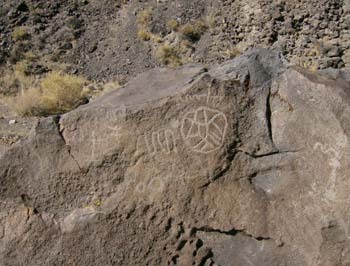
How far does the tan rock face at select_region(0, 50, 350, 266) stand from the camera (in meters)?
5.68

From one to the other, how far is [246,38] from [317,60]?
110 inches

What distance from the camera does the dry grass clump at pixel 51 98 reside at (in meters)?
16.2

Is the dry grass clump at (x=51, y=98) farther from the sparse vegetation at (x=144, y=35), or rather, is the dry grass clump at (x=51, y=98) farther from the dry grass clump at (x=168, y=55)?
the sparse vegetation at (x=144, y=35)

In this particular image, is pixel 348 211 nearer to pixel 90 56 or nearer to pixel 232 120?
pixel 232 120

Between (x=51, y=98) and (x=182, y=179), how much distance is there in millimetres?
12121

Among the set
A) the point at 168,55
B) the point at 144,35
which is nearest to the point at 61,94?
the point at 168,55

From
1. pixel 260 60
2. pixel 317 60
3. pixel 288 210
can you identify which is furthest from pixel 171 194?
pixel 317 60

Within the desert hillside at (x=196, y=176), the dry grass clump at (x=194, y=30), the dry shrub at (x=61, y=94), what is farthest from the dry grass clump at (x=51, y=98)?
the desert hillside at (x=196, y=176)

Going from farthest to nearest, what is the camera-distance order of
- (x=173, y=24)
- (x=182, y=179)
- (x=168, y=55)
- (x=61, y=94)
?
1. (x=173, y=24)
2. (x=168, y=55)
3. (x=61, y=94)
4. (x=182, y=179)

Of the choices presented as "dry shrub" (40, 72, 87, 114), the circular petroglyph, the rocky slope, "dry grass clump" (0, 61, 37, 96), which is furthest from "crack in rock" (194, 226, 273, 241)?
"dry grass clump" (0, 61, 37, 96)

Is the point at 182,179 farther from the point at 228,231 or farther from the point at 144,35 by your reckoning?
the point at 144,35

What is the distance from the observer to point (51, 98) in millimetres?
17406

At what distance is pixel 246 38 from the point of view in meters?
20.6

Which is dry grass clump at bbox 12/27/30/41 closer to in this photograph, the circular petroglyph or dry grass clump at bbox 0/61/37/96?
dry grass clump at bbox 0/61/37/96
